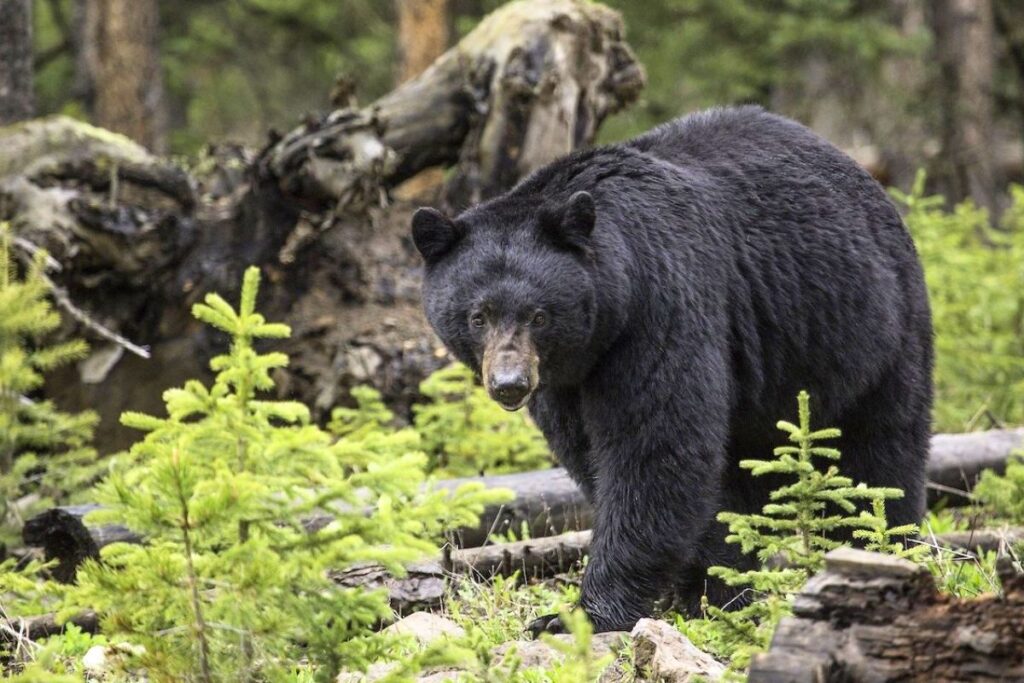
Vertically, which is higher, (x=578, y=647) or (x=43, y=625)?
(x=578, y=647)

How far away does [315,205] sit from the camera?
297 inches

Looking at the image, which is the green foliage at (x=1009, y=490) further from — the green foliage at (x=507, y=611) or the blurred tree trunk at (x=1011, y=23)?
the blurred tree trunk at (x=1011, y=23)

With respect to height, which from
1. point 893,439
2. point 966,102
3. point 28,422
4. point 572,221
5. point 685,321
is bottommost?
point 893,439

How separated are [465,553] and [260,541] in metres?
2.52

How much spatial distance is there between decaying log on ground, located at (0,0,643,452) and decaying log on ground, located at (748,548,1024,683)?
505cm

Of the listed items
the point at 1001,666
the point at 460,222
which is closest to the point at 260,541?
the point at 1001,666

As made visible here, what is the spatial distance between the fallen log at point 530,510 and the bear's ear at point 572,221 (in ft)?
3.46

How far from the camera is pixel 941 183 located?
1362 centimetres

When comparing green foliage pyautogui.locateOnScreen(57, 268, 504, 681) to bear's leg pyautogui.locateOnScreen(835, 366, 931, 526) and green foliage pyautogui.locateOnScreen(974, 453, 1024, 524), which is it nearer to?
bear's leg pyautogui.locateOnScreen(835, 366, 931, 526)

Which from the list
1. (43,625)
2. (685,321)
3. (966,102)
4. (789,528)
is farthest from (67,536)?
(966,102)

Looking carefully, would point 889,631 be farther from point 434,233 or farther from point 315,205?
point 315,205

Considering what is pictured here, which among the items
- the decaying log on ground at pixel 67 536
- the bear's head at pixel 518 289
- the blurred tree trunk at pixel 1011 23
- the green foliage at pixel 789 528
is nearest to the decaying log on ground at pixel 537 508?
the bear's head at pixel 518 289

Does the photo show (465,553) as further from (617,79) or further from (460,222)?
(617,79)

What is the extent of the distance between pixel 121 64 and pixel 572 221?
8.34m
